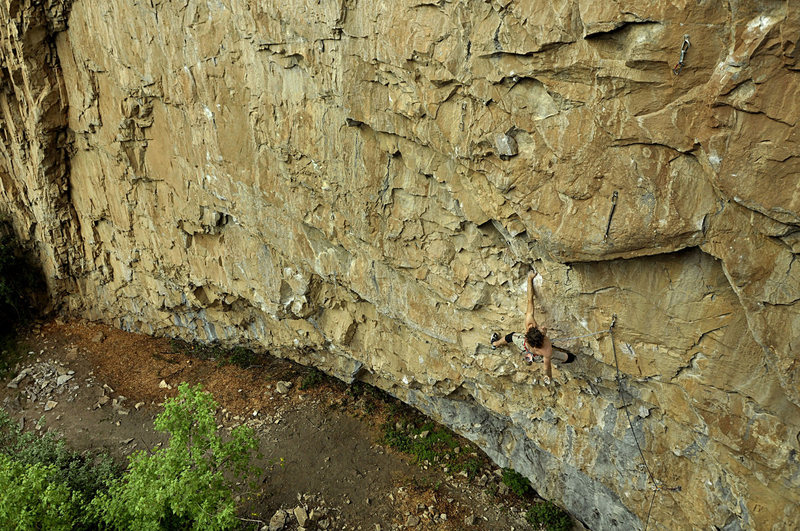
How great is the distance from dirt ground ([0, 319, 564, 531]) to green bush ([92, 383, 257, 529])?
3.79 ft

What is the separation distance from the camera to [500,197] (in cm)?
612

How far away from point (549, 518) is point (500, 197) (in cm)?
594

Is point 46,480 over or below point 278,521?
A: over

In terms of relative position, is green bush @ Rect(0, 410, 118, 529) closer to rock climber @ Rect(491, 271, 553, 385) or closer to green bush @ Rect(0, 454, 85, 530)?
green bush @ Rect(0, 454, 85, 530)

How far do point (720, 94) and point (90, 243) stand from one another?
14732 mm

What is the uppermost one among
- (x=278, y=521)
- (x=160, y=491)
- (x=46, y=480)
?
(x=160, y=491)

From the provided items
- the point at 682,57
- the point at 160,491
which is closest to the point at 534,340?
the point at 682,57

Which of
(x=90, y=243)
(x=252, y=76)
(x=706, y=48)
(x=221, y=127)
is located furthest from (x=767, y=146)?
(x=90, y=243)

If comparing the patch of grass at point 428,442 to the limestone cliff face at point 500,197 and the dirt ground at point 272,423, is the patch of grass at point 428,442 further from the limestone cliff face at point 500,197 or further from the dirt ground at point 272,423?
the limestone cliff face at point 500,197

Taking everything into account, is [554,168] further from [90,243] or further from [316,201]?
[90,243]

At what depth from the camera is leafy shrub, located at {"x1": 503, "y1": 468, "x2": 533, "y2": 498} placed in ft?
30.9

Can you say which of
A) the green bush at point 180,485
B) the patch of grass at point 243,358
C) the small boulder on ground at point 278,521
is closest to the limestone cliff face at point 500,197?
the patch of grass at point 243,358

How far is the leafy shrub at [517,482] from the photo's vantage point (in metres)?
9.43

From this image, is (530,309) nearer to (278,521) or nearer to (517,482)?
(517,482)
